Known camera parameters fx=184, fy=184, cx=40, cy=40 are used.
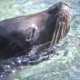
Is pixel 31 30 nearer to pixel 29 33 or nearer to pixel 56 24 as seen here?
pixel 29 33

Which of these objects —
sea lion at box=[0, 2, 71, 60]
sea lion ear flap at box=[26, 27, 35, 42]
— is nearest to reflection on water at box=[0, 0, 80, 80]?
sea lion at box=[0, 2, 71, 60]

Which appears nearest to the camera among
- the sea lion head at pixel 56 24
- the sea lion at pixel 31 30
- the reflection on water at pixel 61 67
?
the reflection on water at pixel 61 67

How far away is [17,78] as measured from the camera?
2.87 meters

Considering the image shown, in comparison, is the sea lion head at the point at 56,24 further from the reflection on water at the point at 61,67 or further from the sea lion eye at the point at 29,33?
the reflection on water at the point at 61,67

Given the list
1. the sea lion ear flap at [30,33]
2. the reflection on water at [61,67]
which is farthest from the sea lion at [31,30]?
the reflection on water at [61,67]

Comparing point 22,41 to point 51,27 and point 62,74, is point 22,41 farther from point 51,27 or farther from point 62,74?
point 62,74

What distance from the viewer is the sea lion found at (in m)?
3.00

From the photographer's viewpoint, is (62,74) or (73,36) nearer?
(62,74)

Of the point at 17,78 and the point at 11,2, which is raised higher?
the point at 11,2

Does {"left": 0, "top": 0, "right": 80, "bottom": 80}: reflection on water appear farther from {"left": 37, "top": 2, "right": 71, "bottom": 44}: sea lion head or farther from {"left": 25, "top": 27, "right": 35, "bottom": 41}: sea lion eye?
{"left": 25, "top": 27, "right": 35, "bottom": 41}: sea lion eye

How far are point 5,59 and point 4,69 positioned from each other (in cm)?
17

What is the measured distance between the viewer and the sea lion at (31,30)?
9.86 ft

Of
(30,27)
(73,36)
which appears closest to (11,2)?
(73,36)

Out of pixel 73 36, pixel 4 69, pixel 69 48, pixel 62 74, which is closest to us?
pixel 62 74
